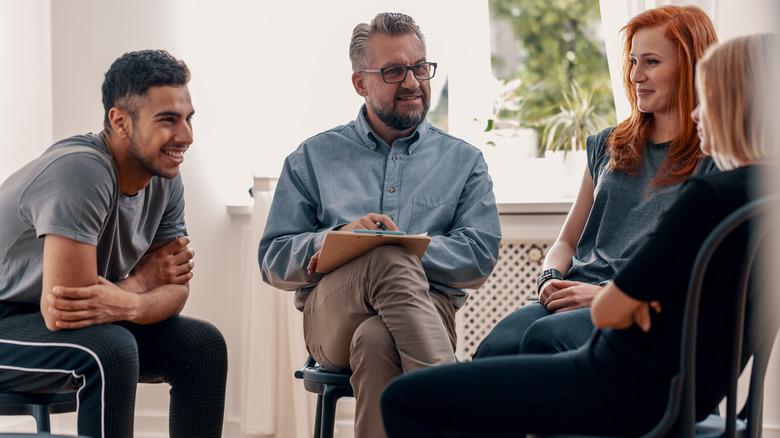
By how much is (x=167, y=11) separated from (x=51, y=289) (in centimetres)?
159

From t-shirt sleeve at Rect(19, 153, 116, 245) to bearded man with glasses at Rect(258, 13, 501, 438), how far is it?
47cm

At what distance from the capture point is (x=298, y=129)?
2951 millimetres

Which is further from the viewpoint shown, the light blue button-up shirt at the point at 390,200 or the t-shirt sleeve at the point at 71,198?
the light blue button-up shirt at the point at 390,200

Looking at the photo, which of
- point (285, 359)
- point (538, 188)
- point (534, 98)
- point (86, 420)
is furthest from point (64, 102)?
point (534, 98)

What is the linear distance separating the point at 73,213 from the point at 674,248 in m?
1.24

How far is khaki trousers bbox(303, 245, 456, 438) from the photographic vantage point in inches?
64.7

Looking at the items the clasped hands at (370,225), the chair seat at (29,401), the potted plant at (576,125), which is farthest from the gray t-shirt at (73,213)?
the potted plant at (576,125)

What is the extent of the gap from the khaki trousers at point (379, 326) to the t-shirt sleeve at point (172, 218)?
55 centimetres

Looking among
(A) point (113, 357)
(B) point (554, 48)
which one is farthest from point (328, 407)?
(B) point (554, 48)

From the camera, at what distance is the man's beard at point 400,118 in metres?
2.16

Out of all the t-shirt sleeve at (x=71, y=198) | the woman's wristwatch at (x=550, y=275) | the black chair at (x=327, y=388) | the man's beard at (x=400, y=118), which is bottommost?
the black chair at (x=327, y=388)

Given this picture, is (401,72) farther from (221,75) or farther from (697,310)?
(697,310)

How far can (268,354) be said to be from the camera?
2861 mm

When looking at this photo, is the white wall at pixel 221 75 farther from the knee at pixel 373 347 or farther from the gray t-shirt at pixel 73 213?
the knee at pixel 373 347
